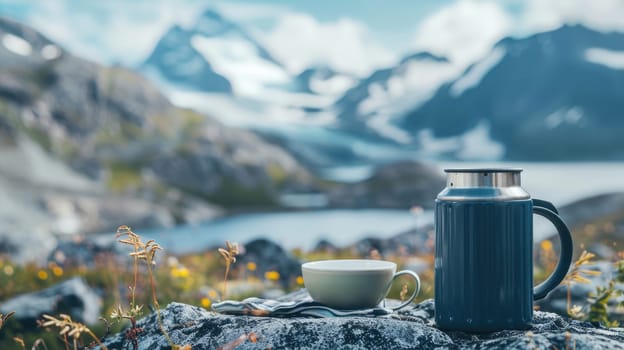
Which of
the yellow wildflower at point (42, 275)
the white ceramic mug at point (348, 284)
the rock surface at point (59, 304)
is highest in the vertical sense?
the white ceramic mug at point (348, 284)

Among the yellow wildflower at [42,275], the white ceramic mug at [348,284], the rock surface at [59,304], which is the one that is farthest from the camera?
the yellow wildflower at [42,275]

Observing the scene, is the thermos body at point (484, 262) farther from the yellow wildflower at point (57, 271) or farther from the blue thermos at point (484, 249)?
the yellow wildflower at point (57, 271)

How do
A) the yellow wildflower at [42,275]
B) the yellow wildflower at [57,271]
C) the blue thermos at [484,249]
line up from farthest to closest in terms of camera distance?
1. the yellow wildflower at [42,275]
2. the yellow wildflower at [57,271]
3. the blue thermos at [484,249]

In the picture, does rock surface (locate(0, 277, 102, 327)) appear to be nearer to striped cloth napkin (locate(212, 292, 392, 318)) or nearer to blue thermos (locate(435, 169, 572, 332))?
striped cloth napkin (locate(212, 292, 392, 318))

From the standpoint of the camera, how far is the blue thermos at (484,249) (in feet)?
10.3

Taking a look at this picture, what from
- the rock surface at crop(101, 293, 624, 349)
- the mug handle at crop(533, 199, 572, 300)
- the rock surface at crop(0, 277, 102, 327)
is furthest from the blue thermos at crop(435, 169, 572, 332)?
the rock surface at crop(0, 277, 102, 327)

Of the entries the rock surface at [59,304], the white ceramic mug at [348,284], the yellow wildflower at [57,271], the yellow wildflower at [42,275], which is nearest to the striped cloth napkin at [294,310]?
the white ceramic mug at [348,284]

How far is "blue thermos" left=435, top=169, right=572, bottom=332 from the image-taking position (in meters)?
3.14

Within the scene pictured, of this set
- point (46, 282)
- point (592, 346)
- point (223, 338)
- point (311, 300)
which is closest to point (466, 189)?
point (592, 346)

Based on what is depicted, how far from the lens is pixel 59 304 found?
9.61 m

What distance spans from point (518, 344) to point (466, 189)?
0.76 meters

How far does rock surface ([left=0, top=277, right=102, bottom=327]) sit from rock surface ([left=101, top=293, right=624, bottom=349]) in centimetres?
634

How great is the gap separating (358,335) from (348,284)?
445 mm

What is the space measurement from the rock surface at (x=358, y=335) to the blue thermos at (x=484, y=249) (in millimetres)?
103
